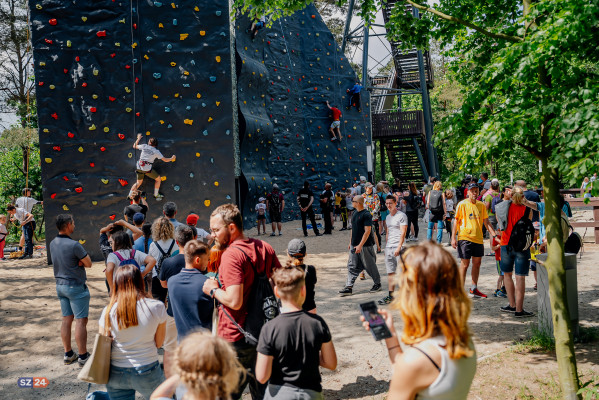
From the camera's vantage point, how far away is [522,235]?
748 centimetres

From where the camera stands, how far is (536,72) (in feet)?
14.9

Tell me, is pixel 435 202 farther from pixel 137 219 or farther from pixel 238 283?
pixel 238 283

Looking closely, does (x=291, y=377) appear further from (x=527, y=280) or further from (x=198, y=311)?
(x=527, y=280)

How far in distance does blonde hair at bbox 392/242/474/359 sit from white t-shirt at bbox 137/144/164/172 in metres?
11.8

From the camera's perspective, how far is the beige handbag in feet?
12.0

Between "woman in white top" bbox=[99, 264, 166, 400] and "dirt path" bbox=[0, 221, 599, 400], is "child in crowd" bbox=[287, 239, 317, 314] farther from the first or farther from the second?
"woman in white top" bbox=[99, 264, 166, 400]

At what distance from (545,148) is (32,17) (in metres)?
13.6

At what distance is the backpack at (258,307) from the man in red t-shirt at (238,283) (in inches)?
1.3

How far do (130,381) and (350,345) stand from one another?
3.67m

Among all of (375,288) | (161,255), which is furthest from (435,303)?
(375,288)

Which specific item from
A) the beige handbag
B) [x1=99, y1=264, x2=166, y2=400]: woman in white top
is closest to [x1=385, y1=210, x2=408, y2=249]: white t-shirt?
[x1=99, y1=264, x2=166, y2=400]: woman in white top

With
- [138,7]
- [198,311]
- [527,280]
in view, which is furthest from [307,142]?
[198,311]

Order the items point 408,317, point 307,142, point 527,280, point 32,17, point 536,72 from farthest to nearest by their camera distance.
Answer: point 307,142
point 32,17
point 527,280
point 536,72
point 408,317

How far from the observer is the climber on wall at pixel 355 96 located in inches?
1022
